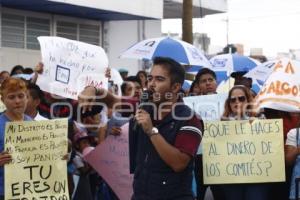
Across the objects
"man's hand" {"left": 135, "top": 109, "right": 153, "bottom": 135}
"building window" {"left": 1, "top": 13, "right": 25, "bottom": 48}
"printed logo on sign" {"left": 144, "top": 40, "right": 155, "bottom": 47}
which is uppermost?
"building window" {"left": 1, "top": 13, "right": 25, "bottom": 48}

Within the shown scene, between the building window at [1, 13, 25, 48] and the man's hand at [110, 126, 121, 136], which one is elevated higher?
the building window at [1, 13, 25, 48]

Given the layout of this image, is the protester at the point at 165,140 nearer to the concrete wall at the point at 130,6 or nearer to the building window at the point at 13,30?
the concrete wall at the point at 130,6

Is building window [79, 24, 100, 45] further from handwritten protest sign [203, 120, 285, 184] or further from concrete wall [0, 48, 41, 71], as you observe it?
handwritten protest sign [203, 120, 285, 184]

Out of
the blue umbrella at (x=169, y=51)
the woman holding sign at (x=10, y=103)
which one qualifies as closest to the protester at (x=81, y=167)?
the woman holding sign at (x=10, y=103)

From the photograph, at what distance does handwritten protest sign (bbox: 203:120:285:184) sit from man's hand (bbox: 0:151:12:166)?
1.99 m

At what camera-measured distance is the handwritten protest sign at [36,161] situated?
5.60 meters

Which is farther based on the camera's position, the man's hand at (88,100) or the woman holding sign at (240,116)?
the man's hand at (88,100)

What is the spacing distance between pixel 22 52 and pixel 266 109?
12019 mm

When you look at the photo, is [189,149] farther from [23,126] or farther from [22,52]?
[22,52]

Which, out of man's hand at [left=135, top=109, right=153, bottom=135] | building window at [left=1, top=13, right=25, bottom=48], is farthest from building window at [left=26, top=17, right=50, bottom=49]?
man's hand at [left=135, top=109, right=153, bottom=135]

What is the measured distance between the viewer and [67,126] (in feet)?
19.8

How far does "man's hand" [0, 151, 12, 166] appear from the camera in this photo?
5449 millimetres

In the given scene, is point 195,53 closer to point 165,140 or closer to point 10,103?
point 10,103

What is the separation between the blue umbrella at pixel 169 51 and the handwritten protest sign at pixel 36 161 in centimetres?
460
